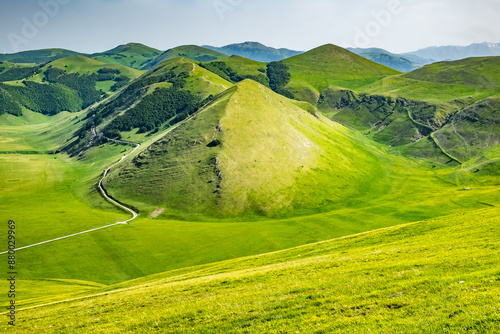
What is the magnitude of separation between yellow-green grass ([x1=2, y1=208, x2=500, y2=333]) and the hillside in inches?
3827

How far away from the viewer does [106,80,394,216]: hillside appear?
454 feet

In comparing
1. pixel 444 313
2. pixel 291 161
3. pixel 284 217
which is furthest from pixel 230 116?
pixel 444 313

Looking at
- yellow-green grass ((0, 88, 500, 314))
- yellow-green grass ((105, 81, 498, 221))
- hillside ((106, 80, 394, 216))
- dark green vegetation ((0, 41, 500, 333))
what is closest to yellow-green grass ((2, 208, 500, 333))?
dark green vegetation ((0, 41, 500, 333))

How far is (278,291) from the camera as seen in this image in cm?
2794

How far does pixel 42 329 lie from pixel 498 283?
3701 cm

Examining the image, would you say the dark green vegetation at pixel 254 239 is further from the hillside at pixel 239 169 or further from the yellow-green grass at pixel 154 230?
the hillside at pixel 239 169

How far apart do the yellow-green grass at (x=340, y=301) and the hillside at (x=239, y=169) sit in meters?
97.2

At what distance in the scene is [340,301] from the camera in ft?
75.8

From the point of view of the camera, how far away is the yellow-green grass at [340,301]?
1873 centimetres

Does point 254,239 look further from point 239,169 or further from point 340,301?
point 340,301

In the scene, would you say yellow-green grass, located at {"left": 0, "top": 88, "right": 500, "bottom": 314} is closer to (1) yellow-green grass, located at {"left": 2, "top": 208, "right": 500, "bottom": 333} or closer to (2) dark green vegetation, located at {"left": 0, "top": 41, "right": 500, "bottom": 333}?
(2) dark green vegetation, located at {"left": 0, "top": 41, "right": 500, "bottom": 333}

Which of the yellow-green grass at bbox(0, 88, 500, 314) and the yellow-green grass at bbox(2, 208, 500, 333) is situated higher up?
the yellow-green grass at bbox(2, 208, 500, 333)

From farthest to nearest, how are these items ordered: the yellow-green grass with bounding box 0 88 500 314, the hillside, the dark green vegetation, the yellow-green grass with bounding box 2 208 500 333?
the hillside
the yellow-green grass with bounding box 0 88 500 314
the dark green vegetation
the yellow-green grass with bounding box 2 208 500 333

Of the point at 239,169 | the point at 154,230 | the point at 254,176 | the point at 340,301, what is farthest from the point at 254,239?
the point at 340,301
